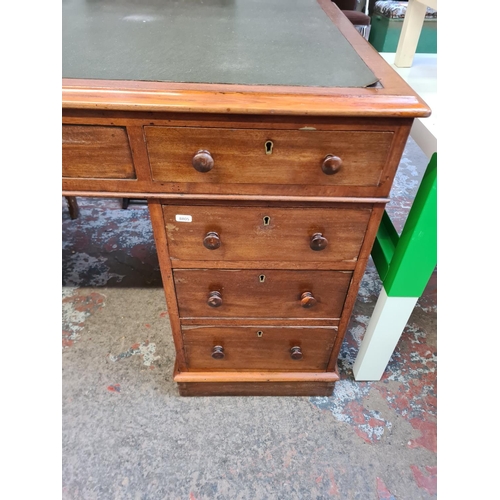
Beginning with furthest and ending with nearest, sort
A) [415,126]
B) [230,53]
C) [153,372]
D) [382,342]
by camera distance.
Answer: [153,372] → [382,342] → [415,126] → [230,53]

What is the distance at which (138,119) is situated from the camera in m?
0.62

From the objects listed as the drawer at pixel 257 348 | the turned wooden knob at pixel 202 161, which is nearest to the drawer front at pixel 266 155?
the turned wooden knob at pixel 202 161

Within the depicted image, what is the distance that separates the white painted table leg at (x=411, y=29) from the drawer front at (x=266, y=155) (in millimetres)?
647

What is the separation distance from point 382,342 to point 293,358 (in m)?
0.29

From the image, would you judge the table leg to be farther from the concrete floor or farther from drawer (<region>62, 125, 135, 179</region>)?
drawer (<region>62, 125, 135, 179</region>)

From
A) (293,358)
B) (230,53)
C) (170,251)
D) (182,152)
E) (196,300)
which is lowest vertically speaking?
(293,358)

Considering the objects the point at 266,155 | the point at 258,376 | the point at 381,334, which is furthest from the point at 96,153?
the point at 381,334

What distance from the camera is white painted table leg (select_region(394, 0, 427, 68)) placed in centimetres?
105

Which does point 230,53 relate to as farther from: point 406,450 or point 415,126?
point 406,450

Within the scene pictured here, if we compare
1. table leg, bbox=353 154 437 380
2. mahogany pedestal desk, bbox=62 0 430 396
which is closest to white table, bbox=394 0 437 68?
mahogany pedestal desk, bbox=62 0 430 396

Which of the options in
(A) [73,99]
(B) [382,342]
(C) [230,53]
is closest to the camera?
(A) [73,99]

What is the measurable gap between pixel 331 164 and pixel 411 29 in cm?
72

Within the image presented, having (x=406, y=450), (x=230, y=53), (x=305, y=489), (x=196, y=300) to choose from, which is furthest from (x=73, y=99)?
(x=406, y=450)

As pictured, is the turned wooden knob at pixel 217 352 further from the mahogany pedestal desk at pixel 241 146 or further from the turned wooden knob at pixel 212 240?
the turned wooden knob at pixel 212 240
